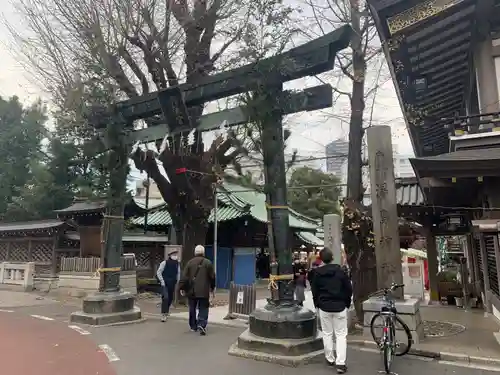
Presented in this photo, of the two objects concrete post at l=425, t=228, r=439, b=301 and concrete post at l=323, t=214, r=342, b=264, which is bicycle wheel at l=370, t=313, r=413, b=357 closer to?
concrete post at l=323, t=214, r=342, b=264

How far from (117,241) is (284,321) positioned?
5.86 m

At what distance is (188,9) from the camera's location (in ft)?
46.3

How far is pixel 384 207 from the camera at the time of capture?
28.3ft

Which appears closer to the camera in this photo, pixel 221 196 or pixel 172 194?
pixel 172 194

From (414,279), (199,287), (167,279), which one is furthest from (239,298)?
(414,279)

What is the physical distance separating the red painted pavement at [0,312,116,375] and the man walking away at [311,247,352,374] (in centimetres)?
338

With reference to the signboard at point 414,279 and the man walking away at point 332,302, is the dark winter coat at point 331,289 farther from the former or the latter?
the signboard at point 414,279

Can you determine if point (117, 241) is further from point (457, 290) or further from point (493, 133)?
point (457, 290)

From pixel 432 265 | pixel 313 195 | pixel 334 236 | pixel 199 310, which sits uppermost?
pixel 313 195

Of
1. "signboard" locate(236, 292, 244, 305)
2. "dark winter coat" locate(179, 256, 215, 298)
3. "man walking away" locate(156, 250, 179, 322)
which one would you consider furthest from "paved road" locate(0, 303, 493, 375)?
"signboard" locate(236, 292, 244, 305)

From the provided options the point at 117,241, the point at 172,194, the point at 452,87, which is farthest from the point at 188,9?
the point at 452,87

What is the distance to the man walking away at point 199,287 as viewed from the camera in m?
9.30

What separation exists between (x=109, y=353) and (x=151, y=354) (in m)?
0.79

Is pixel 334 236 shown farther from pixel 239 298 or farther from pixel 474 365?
pixel 474 365
